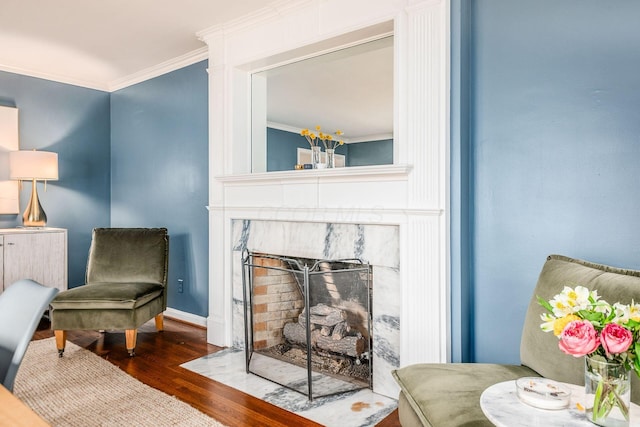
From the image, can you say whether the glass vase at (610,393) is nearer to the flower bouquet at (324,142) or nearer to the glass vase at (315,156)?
the flower bouquet at (324,142)

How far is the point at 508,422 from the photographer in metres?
1.16

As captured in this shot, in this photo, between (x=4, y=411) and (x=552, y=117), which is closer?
(x=4, y=411)

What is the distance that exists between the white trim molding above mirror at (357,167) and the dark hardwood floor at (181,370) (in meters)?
0.31

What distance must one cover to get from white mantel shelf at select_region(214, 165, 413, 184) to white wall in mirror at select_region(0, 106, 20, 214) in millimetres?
2401

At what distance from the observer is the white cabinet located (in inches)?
151

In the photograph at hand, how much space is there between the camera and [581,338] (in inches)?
41.8

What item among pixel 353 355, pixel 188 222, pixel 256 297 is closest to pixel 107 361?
pixel 256 297

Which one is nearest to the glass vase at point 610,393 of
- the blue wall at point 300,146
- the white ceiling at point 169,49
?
the blue wall at point 300,146

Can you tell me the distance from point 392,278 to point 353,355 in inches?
23.4

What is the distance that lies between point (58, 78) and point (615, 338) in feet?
17.5

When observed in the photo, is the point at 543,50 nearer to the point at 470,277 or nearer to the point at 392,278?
the point at 470,277

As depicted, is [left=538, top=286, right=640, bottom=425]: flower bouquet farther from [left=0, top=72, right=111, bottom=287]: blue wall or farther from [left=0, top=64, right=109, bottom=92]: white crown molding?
[left=0, top=64, right=109, bottom=92]: white crown molding

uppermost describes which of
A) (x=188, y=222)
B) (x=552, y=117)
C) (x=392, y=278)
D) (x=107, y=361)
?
(x=552, y=117)

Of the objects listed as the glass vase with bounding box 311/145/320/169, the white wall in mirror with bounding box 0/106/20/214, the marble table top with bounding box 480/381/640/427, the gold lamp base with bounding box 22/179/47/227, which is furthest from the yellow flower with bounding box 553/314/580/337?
the white wall in mirror with bounding box 0/106/20/214
